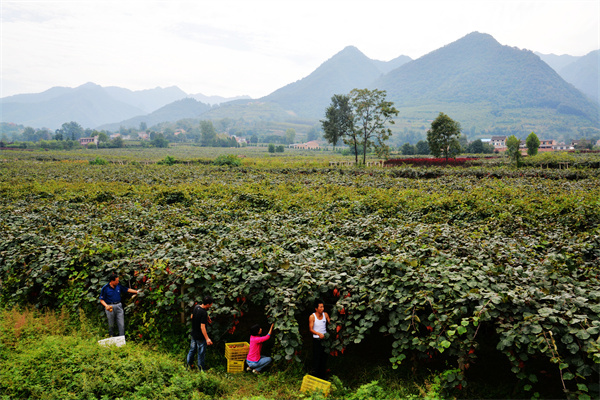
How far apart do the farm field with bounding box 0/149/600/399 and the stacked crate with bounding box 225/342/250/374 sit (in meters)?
0.29

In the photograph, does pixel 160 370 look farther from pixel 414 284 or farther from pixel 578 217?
pixel 578 217

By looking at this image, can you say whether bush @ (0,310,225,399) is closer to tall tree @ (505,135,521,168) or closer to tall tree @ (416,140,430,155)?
tall tree @ (505,135,521,168)

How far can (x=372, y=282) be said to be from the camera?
5488 millimetres

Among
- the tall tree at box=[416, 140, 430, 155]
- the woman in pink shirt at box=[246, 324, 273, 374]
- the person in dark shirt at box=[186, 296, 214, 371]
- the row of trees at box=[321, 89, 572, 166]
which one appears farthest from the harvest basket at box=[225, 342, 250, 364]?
Answer: the tall tree at box=[416, 140, 430, 155]

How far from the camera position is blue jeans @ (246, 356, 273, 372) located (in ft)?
18.6

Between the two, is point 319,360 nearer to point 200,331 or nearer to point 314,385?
point 314,385

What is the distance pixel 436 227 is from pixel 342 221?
7.99 feet

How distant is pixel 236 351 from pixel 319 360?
1.41m

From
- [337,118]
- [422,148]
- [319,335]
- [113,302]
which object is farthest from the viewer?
[422,148]

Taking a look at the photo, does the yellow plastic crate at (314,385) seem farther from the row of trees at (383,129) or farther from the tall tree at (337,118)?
the tall tree at (337,118)

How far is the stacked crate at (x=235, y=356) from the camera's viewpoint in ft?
19.1

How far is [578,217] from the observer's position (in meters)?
8.84

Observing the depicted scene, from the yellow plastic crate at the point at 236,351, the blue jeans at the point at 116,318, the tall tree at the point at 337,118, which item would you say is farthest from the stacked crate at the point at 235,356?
the tall tree at the point at 337,118

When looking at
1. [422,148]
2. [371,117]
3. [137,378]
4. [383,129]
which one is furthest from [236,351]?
[422,148]
